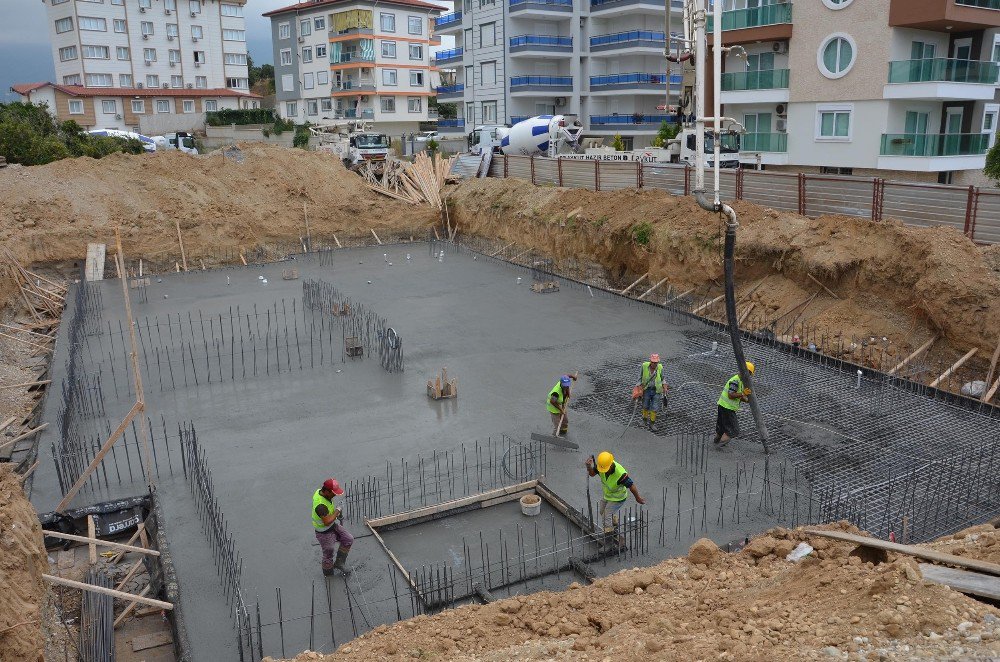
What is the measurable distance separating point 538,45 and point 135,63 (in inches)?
1204

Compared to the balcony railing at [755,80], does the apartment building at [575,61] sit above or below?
above

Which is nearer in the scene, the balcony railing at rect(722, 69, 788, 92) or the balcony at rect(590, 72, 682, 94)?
the balcony railing at rect(722, 69, 788, 92)

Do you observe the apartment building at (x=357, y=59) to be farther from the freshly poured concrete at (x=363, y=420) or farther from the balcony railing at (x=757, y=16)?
the freshly poured concrete at (x=363, y=420)

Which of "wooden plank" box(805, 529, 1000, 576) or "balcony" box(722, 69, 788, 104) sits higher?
"balcony" box(722, 69, 788, 104)

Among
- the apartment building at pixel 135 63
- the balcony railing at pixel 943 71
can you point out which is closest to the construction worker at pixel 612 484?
the balcony railing at pixel 943 71

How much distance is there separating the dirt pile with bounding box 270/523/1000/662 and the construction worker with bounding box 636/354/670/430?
12.1 feet

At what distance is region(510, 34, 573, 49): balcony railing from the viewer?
37875 mm

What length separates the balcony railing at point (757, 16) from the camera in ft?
75.0

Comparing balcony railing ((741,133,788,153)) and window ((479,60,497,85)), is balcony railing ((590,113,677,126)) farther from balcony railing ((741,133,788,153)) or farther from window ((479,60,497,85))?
balcony railing ((741,133,788,153))

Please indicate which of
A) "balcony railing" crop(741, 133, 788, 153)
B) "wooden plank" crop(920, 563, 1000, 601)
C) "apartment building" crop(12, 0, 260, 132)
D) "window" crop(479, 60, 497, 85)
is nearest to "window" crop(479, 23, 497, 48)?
"window" crop(479, 60, 497, 85)

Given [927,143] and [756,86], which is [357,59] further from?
[927,143]

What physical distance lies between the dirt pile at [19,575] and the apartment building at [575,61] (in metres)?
33.8

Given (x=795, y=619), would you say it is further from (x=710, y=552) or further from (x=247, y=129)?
(x=247, y=129)

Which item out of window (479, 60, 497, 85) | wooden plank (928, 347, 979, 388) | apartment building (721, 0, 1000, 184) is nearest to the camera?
wooden plank (928, 347, 979, 388)
